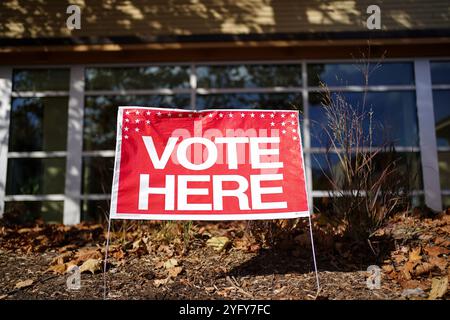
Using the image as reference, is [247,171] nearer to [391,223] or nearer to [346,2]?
[391,223]

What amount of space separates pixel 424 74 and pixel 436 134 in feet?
3.75

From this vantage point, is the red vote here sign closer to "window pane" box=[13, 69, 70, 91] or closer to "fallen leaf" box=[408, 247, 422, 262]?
"fallen leaf" box=[408, 247, 422, 262]

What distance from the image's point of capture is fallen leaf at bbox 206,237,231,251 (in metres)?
4.61

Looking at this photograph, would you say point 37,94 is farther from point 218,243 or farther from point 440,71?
point 440,71

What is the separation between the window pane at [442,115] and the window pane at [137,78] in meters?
4.74

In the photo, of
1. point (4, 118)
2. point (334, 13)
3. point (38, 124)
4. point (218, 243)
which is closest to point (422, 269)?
point (218, 243)

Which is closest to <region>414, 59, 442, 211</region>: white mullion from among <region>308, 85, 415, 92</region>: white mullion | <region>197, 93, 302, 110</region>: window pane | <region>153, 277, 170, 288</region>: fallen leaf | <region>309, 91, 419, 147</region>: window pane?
<region>309, 91, 419, 147</region>: window pane

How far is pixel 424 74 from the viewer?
684 cm

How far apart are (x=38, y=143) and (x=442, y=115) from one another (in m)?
7.67

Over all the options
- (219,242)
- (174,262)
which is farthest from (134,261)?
(219,242)

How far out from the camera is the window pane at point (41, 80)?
281 inches

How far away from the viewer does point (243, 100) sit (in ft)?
23.4

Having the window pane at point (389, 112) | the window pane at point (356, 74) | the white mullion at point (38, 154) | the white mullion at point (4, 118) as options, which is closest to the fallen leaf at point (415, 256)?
the window pane at point (389, 112)

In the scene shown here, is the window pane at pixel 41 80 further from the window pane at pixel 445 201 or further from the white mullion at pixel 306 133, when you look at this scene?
the window pane at pixel 445 201
